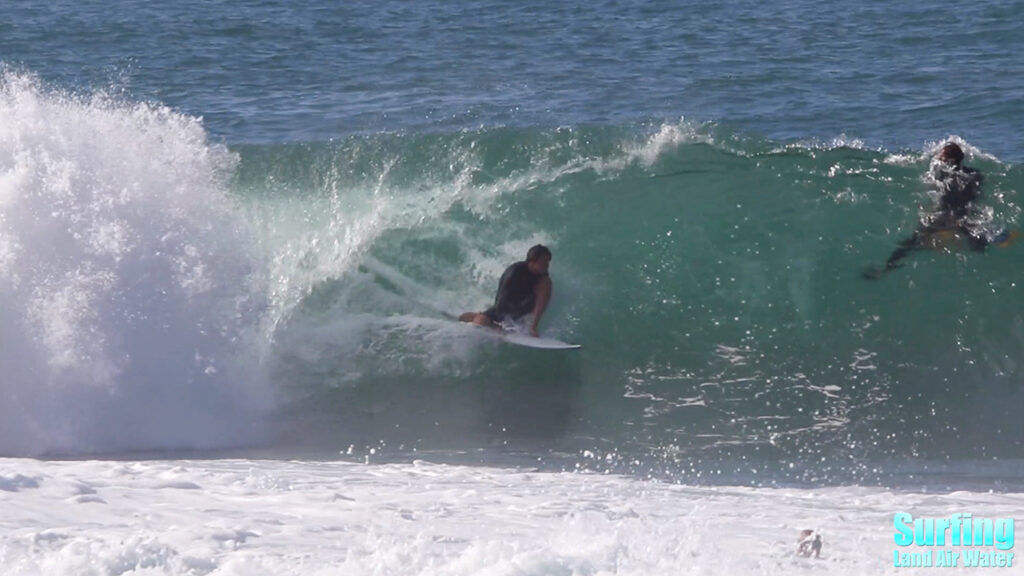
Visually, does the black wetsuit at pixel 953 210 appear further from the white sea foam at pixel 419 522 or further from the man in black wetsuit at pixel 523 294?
the white sea foam at pixel 419 522

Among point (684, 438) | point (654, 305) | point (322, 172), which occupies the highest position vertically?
point (322, 172)

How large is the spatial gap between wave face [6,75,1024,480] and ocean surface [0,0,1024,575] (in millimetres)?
26

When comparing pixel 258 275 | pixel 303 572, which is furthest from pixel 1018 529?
pixel 258 275

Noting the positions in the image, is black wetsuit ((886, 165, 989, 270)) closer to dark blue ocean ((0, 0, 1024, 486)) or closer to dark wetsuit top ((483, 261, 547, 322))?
dark blue ocean ((0, 0, 1024, 486))

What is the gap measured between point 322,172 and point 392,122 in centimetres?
236

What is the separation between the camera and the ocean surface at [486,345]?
600 centimetres

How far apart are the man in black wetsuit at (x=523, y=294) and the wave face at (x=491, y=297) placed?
0.21 meters

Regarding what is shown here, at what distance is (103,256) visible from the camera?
30.0 feet

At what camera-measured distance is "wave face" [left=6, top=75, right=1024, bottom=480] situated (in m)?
8.55

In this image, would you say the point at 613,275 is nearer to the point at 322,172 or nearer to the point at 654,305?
the point at 654,305

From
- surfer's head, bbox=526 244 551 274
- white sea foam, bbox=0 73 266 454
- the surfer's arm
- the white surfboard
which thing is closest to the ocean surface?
white sea foam, bbox=0 73 266 454

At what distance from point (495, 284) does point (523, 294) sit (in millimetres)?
723

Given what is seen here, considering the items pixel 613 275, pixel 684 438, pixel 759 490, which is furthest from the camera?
pixel 613 275

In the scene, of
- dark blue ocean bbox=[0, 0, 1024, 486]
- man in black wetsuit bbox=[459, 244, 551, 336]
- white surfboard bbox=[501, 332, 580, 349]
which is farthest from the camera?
man in black wetsuit bbox=[459, 244, 551, 336]
